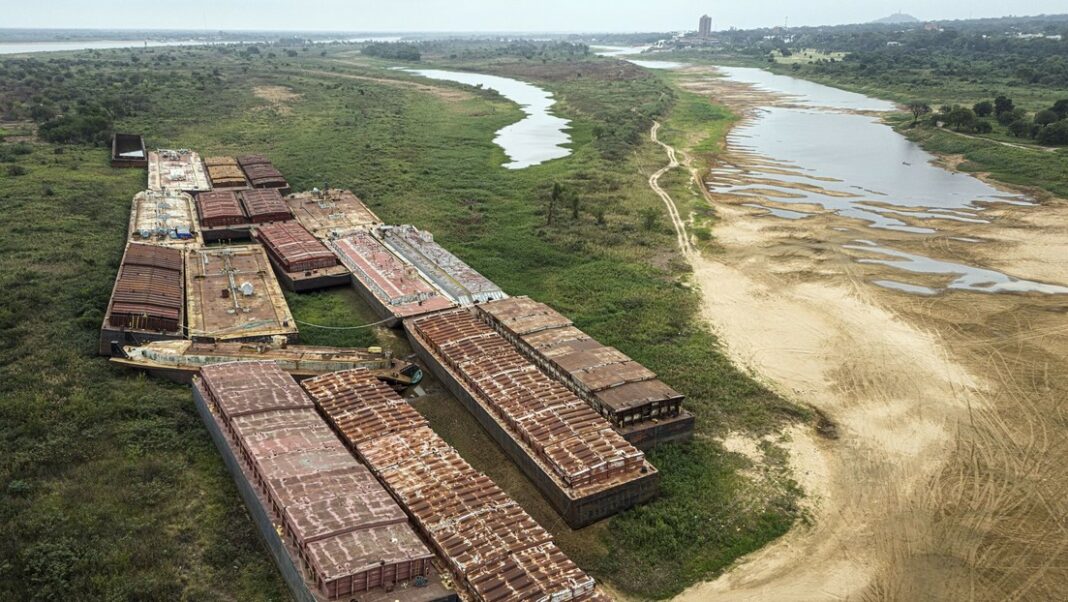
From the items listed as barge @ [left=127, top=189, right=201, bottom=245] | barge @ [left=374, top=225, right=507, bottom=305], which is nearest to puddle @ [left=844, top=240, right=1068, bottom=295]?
barge @ [left=374, top=225, right=507, bottom=305]

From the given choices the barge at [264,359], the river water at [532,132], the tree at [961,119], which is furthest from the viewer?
the tree at [961,119]

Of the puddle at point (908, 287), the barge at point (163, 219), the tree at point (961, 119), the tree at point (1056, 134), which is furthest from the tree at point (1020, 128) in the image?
the barge at point (163, 219)

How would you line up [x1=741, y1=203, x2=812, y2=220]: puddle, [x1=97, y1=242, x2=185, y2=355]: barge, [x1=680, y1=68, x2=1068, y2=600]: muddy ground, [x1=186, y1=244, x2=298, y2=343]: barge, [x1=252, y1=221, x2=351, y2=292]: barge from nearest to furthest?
[x1=680, y1=68, x2=1068, y2=600]: muddy ground → [x1=97, y1=242, x2=185, y2=355]: barge → [x1=186, y1=244, x2=298, y2=343]: barge → [x1=252, y1=221, x2=351, y2=292]: barge → [x1=741, y1=203, x2=812, y2=220]: puddle

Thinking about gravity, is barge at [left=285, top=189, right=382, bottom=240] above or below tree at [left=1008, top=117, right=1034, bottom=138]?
below

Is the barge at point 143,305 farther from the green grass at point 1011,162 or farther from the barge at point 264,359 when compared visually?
the green grass at point 1011,162

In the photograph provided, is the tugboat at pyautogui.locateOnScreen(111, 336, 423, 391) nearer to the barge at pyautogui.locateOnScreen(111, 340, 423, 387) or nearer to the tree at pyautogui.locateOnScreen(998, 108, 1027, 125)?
the barge at pyautogui.locateOnScreen(111, 340, 423, 387)

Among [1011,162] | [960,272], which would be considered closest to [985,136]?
[1011,162]

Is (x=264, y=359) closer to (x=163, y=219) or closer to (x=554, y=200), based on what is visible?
(x=163, y=219)
